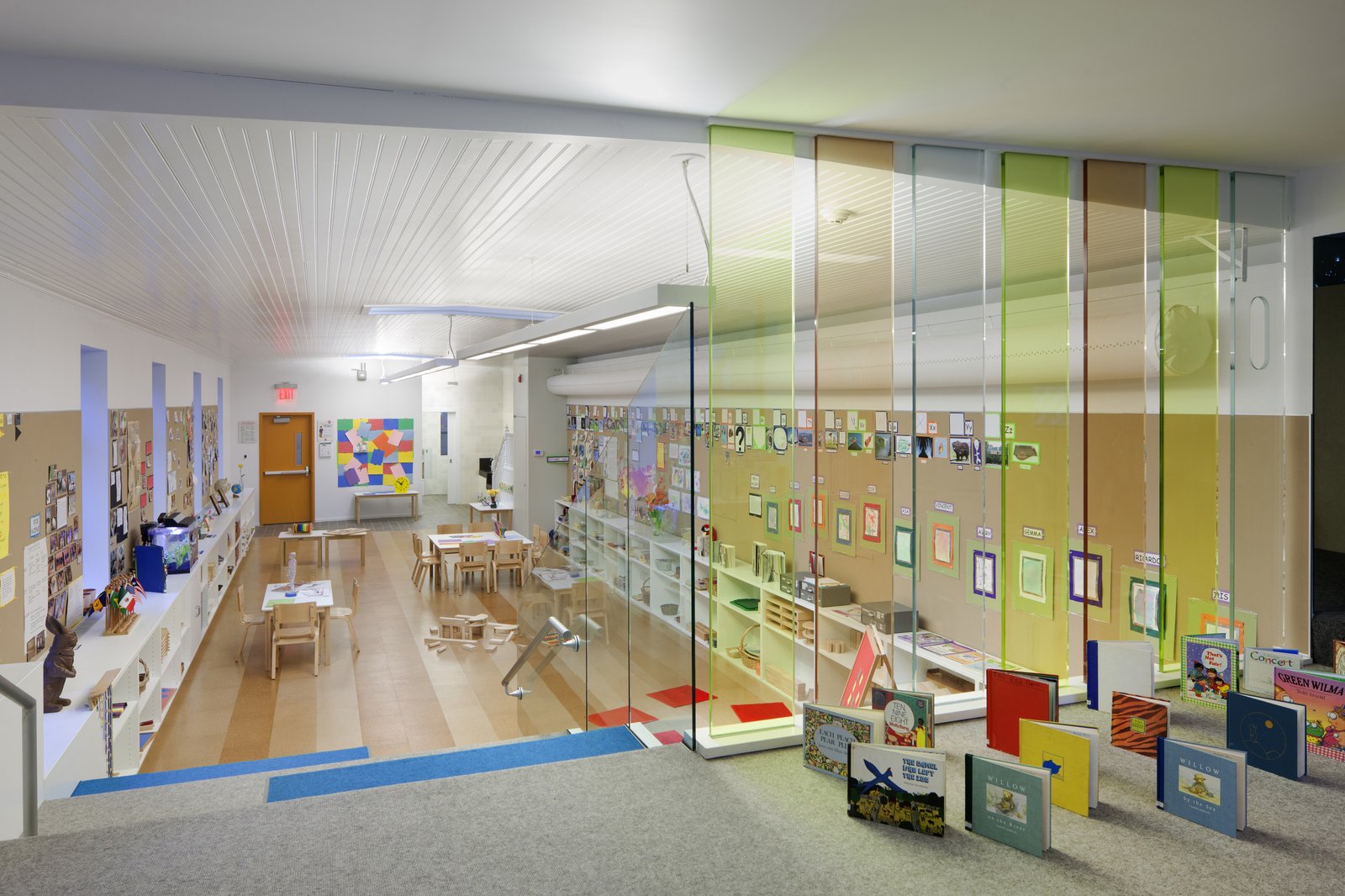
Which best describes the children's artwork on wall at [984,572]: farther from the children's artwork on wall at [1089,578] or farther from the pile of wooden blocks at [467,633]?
the pile of wooden blocks at [467,633]

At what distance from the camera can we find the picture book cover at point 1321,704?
10.0ft

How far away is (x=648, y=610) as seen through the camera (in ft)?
11.8

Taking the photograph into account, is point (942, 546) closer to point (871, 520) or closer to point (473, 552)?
point (871, 520)

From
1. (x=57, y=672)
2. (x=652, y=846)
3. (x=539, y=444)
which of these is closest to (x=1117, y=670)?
(x=652, y=846)

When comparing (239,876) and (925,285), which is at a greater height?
(925,285)

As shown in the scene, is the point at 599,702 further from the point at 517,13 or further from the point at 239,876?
the point at 517,13

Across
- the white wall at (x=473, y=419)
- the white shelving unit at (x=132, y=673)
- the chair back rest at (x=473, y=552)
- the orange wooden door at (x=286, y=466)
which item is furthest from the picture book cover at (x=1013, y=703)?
the white wall at (x=473, y=419)

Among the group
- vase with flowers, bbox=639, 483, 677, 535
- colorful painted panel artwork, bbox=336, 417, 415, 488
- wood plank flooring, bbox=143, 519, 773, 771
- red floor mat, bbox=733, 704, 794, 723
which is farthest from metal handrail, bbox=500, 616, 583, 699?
colorful painted panel artwork, bbox=336, 417, 415, 488

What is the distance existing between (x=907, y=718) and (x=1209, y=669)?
164 cm

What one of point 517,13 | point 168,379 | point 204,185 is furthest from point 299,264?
point 168,379

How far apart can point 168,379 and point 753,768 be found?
9.36 metres

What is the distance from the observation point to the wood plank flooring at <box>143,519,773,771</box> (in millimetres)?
3684

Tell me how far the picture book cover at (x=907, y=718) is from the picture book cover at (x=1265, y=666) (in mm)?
1535

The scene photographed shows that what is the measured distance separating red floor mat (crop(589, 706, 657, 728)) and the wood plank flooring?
0.10 ft
